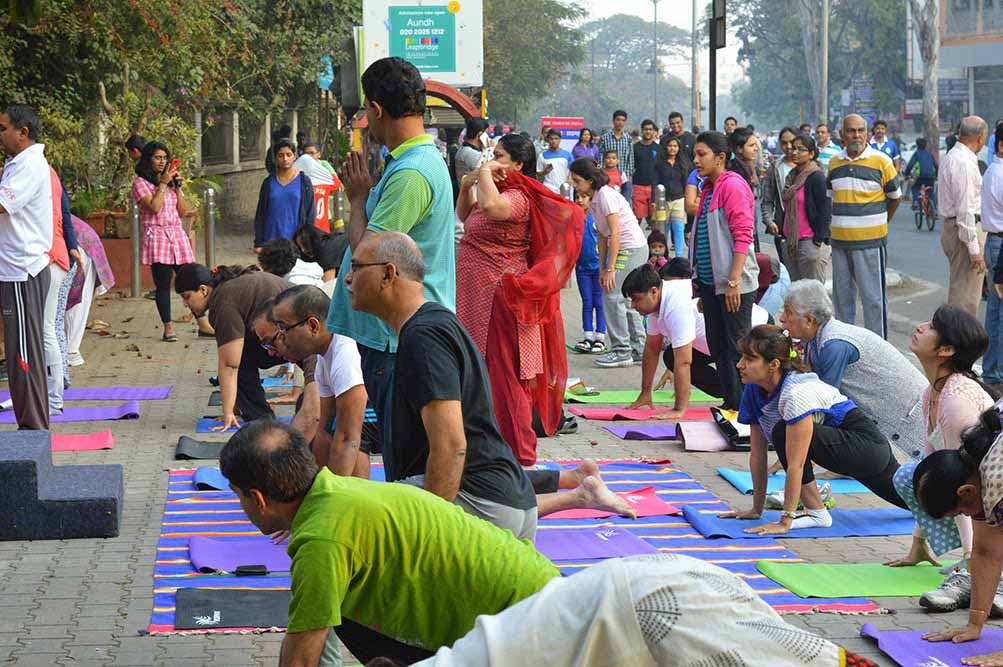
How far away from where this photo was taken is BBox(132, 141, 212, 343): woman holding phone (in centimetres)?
1334

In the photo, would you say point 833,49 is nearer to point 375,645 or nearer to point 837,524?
point 837,524

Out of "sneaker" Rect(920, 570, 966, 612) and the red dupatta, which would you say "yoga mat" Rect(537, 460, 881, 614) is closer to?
"sneaker" Rect(920, 570, 966, 612)

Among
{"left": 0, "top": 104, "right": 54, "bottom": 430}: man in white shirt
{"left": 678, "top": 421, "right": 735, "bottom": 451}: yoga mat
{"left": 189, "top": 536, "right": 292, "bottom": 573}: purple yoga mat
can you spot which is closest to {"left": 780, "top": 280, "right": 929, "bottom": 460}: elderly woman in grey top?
{"left": 678, "top": 421, "right": 735, "bottom": 451}: yoga mat

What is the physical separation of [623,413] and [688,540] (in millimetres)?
3213

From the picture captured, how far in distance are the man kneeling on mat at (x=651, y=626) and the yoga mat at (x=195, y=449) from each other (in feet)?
19.3

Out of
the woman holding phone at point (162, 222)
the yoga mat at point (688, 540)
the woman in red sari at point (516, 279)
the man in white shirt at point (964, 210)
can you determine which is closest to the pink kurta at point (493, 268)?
the woman in red sari at point (516, 279)

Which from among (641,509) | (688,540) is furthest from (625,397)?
(688,540)

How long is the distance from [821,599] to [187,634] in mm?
2402

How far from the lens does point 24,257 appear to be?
8.60 metres

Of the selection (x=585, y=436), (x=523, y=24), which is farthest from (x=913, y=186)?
(x=523, y=24)

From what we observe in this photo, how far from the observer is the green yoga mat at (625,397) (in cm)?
1075

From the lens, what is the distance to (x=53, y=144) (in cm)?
1591

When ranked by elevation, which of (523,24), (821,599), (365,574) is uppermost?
(523,24)

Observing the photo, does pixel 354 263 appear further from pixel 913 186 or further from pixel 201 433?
pixel 913 186
